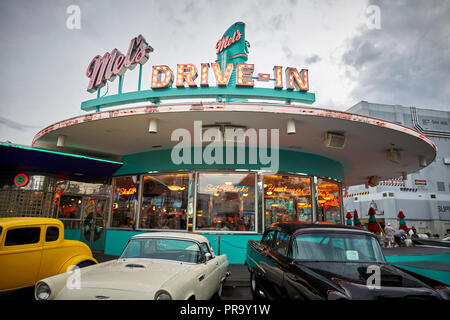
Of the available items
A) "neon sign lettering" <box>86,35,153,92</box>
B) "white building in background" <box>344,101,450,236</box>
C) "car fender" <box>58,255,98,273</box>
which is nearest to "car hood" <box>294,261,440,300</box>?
"car fender" <box>58,255,98,273</box>

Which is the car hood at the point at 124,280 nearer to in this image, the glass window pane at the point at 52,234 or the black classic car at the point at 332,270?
the black classic car at the point at 332,270

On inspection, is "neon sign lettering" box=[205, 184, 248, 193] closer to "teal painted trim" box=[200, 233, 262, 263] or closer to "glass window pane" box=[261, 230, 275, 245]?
"teal painted trim" box=[200, 233, 262, 263]

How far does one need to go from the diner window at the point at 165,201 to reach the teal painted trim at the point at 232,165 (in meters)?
0.46

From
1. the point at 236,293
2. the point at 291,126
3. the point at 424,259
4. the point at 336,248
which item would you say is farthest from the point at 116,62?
the point at 424,259

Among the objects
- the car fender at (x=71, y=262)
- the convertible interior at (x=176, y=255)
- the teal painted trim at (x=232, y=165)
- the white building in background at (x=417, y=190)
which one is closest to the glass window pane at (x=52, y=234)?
the car fender at (x=71, y=262)

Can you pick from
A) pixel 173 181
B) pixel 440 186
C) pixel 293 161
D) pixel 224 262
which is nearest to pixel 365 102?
pixel 440 186

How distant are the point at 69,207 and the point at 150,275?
36.8 feet

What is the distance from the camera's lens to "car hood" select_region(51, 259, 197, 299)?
318 centimetres

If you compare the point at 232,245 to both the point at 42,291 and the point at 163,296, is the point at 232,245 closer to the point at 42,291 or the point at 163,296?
the point at 163,296

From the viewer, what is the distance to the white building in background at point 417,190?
34812 millimetres

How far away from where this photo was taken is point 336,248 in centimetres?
411

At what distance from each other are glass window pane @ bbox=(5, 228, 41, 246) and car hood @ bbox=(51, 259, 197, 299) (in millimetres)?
2198

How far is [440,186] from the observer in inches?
1462

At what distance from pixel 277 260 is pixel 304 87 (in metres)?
7.44
